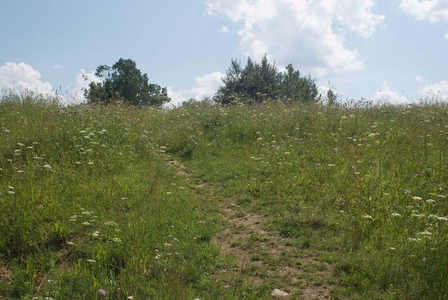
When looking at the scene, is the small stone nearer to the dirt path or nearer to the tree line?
the dirt path

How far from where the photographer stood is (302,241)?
13.3ft

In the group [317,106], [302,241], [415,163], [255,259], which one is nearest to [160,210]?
[255,259]

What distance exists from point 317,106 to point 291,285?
8417mm

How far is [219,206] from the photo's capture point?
5.57 m

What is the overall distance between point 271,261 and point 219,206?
2.05 metres

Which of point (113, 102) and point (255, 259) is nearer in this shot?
point (255, 259)

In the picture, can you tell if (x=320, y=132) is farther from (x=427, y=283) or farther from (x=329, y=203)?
(x=427, y=283)

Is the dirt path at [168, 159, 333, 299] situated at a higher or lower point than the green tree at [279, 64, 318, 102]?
lower

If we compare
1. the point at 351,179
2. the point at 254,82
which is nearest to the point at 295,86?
the point at 254,82

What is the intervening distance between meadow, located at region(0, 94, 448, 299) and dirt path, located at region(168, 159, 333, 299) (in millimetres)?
25

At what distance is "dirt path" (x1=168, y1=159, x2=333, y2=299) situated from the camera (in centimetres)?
314

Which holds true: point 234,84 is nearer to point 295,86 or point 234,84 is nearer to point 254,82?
point 254,82

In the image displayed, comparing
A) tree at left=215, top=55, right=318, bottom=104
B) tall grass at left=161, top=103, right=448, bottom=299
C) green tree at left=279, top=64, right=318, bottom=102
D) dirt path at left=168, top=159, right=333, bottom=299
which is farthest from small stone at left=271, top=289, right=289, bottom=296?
tree at left=215, top=55, right=318, bottom=104

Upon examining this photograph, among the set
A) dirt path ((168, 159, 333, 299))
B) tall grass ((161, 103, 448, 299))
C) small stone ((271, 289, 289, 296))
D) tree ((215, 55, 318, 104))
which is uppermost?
tree ((215, 55, 318, 104))
